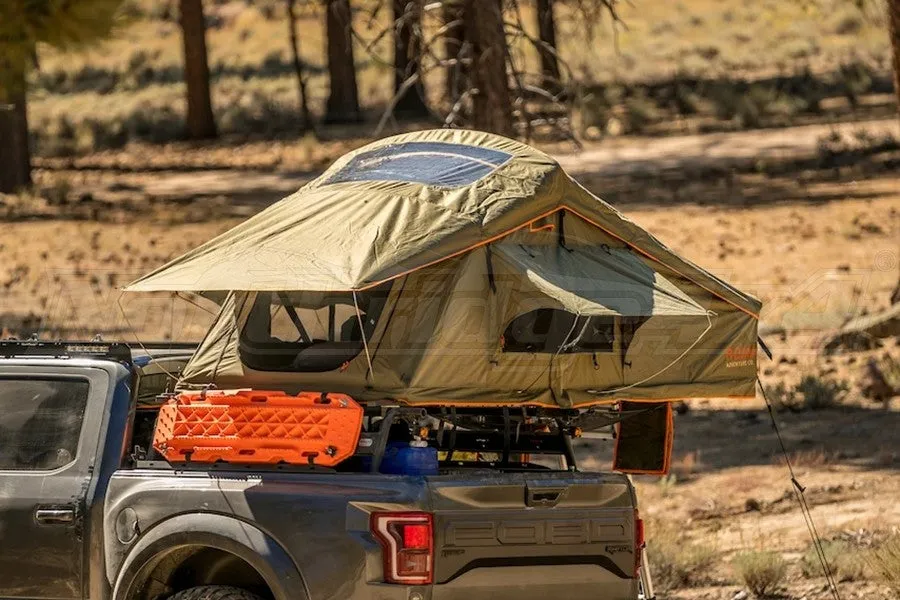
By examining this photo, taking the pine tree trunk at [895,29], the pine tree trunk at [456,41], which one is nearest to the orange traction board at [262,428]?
the pine tree trunk at [456,41]

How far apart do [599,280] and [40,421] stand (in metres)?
2.60

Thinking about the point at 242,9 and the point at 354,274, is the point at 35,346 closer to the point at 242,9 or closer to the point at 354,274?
the point at 354,274

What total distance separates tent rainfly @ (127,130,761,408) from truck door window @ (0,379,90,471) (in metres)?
0.59

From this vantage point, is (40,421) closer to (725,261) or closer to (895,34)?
(895,34)

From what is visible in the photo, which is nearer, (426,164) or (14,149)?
(426,164)

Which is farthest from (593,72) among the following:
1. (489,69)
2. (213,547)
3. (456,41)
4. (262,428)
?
(213,547)

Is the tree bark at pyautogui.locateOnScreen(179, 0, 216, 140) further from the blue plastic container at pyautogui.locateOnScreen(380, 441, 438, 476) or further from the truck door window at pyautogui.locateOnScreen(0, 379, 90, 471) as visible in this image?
the blue plastic container at pyautogui.locateOnScreen(380, 441, 438, 476)

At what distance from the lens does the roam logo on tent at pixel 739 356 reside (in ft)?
25.8

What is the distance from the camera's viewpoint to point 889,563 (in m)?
9.01

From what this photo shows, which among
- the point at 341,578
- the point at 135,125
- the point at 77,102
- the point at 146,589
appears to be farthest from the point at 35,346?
the point at 77,102

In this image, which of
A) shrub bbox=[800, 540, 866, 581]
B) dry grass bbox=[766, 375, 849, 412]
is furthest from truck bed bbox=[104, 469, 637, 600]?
dry grass bbox=[766, 375, 849, 412]

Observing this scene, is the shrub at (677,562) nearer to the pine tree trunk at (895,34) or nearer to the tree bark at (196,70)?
the pine tree trunk at (895,34)


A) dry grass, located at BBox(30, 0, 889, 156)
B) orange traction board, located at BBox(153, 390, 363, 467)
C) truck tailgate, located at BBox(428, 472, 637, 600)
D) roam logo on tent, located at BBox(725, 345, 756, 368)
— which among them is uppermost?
orange traction board, located at BBox(153, 390, 363, 467)

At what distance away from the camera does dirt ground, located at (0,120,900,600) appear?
1178 centimetres
